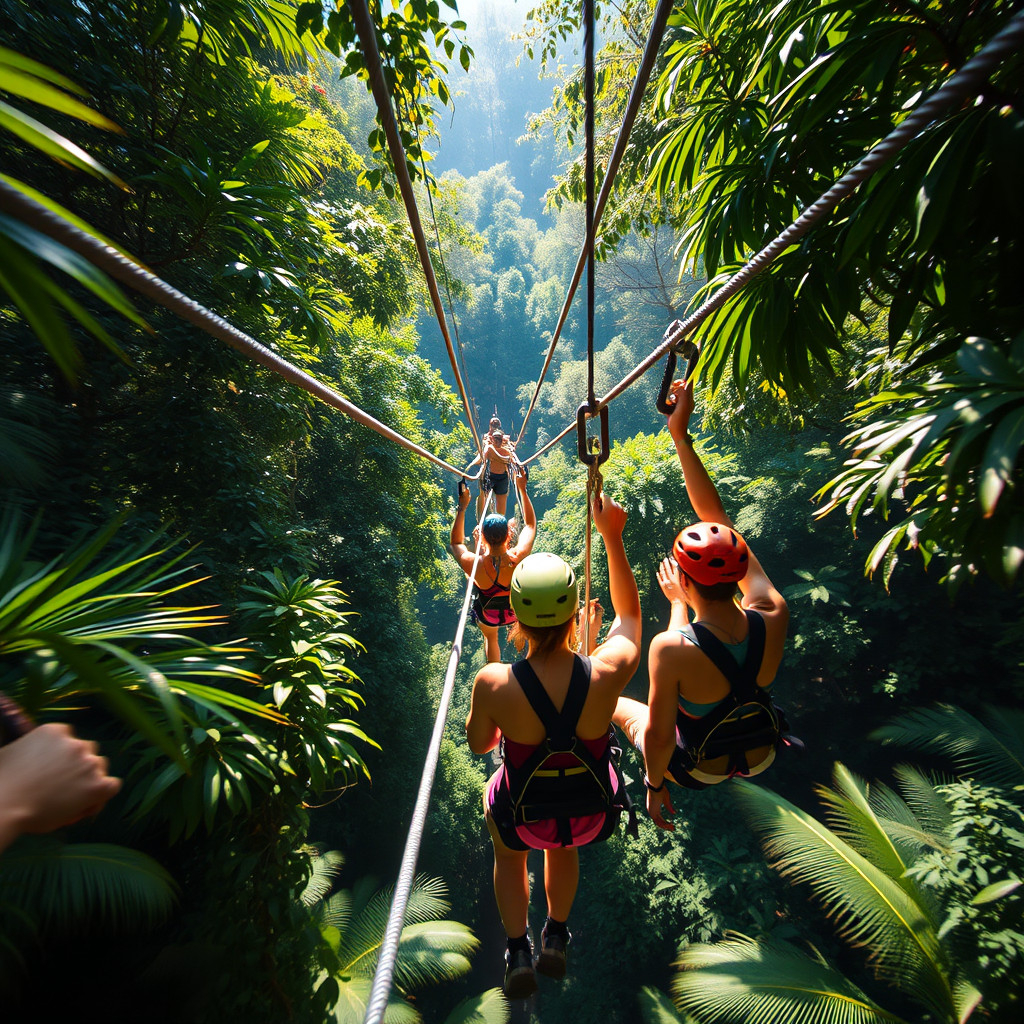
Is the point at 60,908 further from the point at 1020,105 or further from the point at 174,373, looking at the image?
the point at 1020,105

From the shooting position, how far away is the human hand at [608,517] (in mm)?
1746

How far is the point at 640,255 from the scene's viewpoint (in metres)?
28.5

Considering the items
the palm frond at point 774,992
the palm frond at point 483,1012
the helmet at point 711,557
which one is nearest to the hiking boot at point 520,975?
the helmet at point 711,557

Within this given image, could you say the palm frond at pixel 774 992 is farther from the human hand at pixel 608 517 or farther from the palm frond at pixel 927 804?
the human hand at pixel 608 517

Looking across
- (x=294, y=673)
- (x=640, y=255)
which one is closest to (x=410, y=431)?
(x=294, y=673)

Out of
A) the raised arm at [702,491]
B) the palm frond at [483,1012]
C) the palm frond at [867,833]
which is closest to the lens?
the raised arm at [702,491]

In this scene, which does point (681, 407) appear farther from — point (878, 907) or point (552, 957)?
point (878, 907)

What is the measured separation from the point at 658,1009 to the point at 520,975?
738 centimetres

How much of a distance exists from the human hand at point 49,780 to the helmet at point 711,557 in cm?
147

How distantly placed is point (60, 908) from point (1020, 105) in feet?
14.3

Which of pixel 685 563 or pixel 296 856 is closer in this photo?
pixel 685 563

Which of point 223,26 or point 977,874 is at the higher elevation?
point 223,26

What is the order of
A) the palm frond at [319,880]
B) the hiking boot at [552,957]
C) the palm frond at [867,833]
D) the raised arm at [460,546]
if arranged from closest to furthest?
the hiking boot at [552,957] → the raised arm at [460,546] → the palm frond at [867,833] → the palm frond at [319,880]

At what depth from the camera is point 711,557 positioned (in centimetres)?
151
